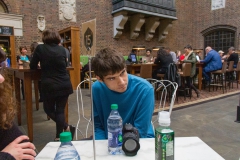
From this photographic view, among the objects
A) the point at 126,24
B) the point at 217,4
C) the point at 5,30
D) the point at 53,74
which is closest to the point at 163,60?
the point at 53,74

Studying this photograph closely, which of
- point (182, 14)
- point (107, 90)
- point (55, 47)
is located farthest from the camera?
point (182, 14)

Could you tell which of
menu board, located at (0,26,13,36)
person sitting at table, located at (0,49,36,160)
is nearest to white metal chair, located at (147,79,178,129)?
person sitting at table, located at (0,49,36,160)

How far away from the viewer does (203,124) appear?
3143 mm

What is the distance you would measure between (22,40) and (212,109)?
6.68 metres

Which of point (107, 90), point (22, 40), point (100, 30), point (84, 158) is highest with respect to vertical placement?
point (100, 30)

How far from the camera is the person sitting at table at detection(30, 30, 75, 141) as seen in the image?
2.36m

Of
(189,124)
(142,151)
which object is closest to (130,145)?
(142,151)

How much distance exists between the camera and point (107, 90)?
1255 mm

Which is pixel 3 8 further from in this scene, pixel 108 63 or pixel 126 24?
pixel 108 63

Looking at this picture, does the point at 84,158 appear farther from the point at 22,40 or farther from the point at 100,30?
the point at 100,30

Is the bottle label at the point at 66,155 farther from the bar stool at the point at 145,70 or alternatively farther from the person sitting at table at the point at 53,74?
the bar stool at the point at 145,70

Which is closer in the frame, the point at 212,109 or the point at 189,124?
the point at 189,124

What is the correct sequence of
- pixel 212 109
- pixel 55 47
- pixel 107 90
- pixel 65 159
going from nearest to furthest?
pixel 65 159 → pixel 107 90 → pixel 55 47 → pixel 212 109

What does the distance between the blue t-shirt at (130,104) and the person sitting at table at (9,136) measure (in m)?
0.48
